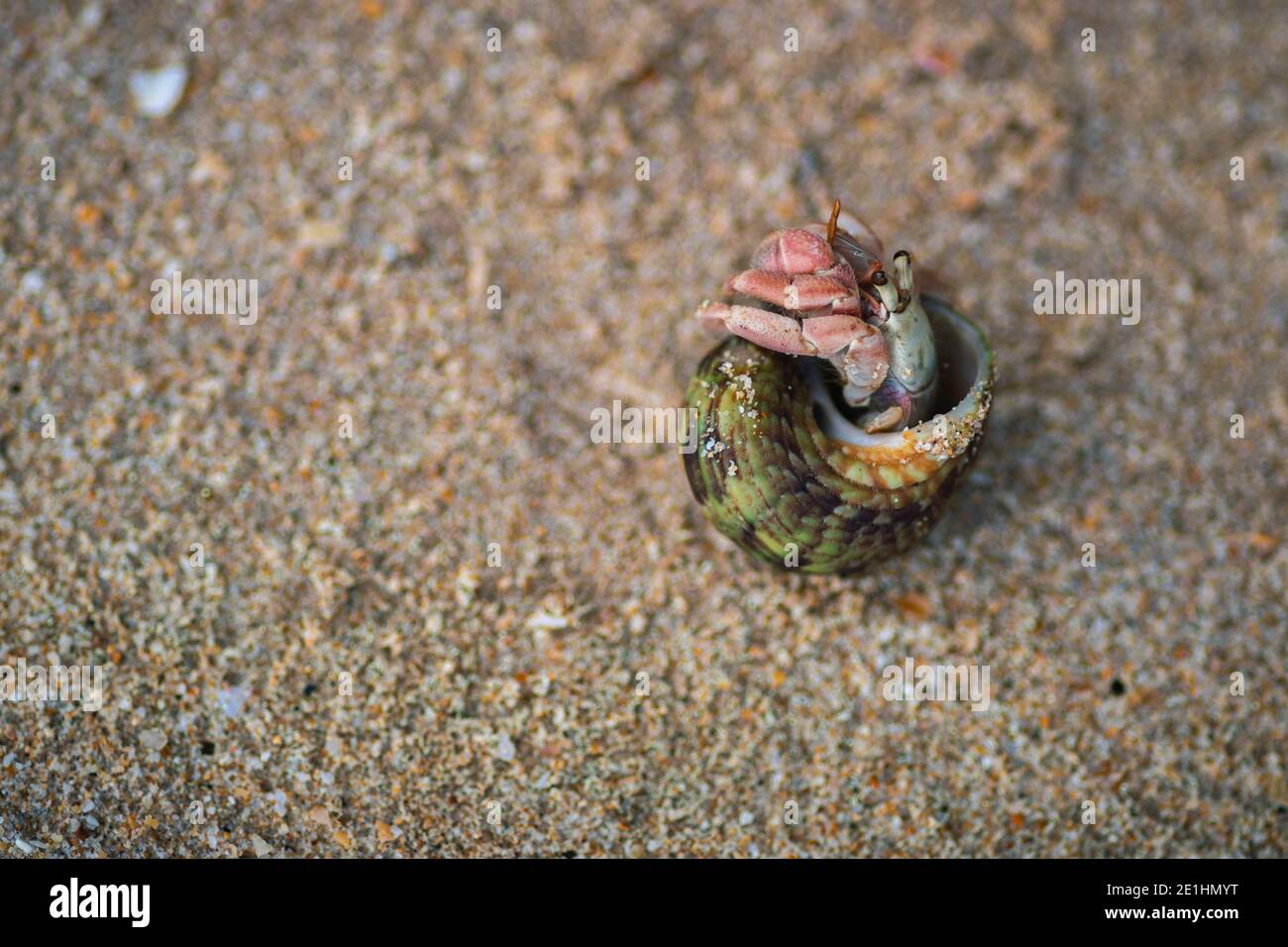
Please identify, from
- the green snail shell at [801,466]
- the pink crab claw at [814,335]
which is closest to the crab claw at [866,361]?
the pink crab claw at [814,335]

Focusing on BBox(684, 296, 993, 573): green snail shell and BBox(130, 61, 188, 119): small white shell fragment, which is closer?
BBox(684, 296, 993, 573): green snail shell

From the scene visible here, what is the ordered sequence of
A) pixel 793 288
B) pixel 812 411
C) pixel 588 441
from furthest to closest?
1. pixel 588 441
2. pixel 812 411
3. pixel 793 288

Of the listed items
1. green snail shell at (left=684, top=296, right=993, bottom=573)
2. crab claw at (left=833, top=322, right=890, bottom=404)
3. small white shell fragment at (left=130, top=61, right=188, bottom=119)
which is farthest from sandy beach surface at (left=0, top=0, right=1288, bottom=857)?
crab claw at (left=833, top=322, right=890, bottom=404)

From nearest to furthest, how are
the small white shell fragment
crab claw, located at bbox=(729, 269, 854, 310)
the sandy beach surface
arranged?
crab claw, located at bbox=(729, 269, 854, 310), the sandy beach surface, the small white shell fragment

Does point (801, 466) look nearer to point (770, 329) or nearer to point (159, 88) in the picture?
point (770, 329)

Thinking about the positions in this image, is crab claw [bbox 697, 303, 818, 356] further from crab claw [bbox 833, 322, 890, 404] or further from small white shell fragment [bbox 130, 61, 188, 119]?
small white shell fragment [bbox 130, 61, 188, 119]

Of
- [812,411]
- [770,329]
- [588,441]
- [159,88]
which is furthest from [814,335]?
[159,88]

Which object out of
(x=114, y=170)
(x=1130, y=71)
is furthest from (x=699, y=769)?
(x=1130, y=71)
